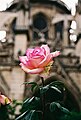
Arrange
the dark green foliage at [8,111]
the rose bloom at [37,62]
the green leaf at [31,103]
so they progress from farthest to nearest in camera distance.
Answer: the dark green foliage at [8,111] < the green leaf at [31,103] < the rose bloom at [37,62]

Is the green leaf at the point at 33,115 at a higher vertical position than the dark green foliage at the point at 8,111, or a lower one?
higher

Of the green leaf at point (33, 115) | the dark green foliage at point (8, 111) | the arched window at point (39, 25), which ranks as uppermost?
the green leaf at point (33, 115)

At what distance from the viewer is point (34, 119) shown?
6.27 feet

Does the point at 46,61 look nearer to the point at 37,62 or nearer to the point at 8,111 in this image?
the point at 37,62

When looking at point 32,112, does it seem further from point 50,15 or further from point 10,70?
point 50,15

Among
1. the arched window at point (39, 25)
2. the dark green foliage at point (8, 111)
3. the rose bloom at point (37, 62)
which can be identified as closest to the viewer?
the rose bloom at point (37, 62)

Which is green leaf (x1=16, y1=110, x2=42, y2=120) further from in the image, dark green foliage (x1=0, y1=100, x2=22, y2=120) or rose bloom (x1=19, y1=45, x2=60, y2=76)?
dark green foliage (x1=0, y1=100, x2=22, y2=120)

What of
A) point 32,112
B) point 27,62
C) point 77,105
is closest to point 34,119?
point 32,112

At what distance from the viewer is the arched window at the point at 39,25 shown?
25719 millimetres

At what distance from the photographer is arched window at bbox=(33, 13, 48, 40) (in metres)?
25.7

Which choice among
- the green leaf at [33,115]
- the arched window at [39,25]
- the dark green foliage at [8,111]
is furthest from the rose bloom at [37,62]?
the arched window at [39,25]

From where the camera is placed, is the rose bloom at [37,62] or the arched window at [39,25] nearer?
the rose bloom at [37,62]

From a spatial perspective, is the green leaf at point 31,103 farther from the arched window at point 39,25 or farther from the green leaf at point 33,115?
the arched window at point 39,25

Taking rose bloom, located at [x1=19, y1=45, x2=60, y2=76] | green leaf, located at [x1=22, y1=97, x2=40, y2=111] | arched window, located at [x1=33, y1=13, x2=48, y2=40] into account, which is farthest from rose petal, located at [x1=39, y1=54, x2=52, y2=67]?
arched window, located at [x1=33, y1=13, x2=48, y2=40]
